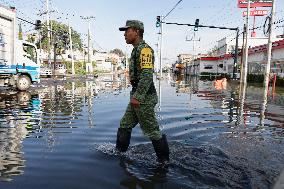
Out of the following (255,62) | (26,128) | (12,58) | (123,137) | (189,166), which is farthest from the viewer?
(255,62)

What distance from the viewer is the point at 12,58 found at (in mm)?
19000

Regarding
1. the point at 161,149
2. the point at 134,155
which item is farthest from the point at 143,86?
the point at 134,155

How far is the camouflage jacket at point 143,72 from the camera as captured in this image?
4557mm

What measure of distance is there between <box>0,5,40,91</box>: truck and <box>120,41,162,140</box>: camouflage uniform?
1545cm

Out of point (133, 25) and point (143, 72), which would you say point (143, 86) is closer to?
point (143, 72)

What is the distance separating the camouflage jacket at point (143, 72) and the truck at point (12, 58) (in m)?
15.4

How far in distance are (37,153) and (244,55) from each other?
103ft

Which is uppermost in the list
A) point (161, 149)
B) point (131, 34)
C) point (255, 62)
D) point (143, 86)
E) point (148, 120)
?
point (255, 62)

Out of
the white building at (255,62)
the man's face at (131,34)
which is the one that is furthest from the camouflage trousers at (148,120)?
the white building at (255,62)

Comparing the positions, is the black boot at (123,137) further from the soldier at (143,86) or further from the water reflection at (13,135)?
the water reflection at (13,135)

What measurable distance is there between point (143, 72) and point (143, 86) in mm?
190

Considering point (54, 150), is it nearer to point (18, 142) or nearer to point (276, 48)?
point (18, 142)

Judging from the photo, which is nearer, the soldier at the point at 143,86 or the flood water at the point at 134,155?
the flood water at the point at 134,155

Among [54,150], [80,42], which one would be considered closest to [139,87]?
[54,150]
